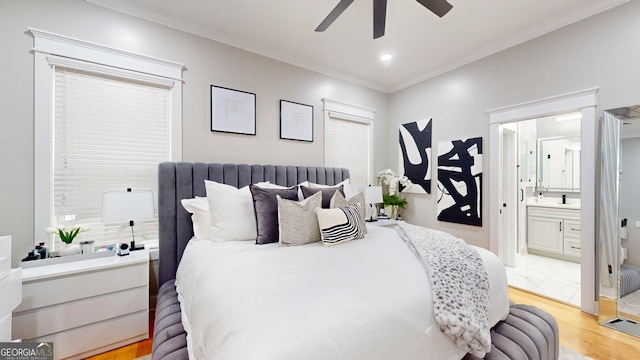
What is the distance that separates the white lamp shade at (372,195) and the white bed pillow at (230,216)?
5.86ft

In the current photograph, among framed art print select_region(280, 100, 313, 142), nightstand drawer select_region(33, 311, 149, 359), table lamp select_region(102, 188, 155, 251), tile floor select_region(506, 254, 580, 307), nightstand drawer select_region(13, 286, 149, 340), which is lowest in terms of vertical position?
tile floor select_region(506, 254, 580, 307)

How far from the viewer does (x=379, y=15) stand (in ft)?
6.23

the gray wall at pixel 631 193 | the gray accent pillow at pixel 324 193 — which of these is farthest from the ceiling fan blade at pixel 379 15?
the gray wall at pixel 631 193

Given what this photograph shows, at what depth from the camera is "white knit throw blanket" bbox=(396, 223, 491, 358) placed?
114 cm

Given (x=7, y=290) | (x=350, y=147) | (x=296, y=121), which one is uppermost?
(x=296, y=121)

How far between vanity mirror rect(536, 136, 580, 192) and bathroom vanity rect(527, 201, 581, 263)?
12.7 inches

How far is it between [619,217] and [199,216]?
375 cm

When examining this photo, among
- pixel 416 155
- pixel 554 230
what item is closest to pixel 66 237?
pixel 416 155

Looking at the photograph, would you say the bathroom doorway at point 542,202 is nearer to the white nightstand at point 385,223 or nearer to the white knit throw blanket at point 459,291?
the white nightstand at point 385,223

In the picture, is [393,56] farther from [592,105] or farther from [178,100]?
[178,100]

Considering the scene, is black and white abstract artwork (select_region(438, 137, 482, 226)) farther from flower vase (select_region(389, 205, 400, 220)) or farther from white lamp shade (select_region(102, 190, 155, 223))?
white lamp shade (select_region(102, 190, 155, 223))

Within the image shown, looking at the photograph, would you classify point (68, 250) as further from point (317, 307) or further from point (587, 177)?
point (587, 177)

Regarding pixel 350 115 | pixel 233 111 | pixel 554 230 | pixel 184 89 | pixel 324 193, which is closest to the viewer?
pixel 324 193

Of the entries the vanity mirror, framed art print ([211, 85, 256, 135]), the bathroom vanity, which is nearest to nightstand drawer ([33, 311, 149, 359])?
framed art print ([211, 85, 256, 135])
